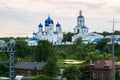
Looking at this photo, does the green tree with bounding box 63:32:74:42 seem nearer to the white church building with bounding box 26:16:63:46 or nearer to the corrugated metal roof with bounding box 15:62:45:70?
the white church building with bounding box 26:16:63:46

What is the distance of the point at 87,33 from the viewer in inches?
4301

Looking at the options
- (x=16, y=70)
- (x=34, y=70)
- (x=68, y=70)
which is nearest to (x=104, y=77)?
(x=68, y=70)

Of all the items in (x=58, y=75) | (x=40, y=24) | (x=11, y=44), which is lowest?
(x=58, y=75)

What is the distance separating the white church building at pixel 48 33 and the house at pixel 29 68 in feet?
174

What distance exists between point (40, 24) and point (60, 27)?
6.65 meters

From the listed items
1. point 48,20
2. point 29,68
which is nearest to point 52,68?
point 29,68

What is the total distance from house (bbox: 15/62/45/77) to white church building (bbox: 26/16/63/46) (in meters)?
53.0

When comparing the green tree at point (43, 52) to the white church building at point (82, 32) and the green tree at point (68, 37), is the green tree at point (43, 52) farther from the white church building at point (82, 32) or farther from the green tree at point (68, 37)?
the green tree at point (68, 37)

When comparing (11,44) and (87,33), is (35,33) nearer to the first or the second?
(87,33)

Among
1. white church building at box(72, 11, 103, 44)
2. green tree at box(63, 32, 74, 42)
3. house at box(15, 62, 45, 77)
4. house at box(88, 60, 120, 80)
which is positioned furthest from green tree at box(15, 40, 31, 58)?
green tree at box(63, 32, 74, 42)

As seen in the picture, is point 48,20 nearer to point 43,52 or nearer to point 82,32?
point 82,32

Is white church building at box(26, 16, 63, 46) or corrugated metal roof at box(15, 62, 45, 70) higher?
white church building at box(26, 16, 63, 46)

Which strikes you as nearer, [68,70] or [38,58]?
[68,70]

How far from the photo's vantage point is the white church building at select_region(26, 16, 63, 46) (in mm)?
105125
